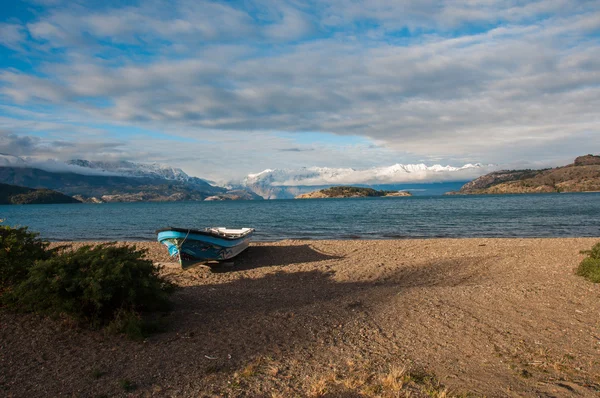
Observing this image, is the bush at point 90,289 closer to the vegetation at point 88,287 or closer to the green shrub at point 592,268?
the vegetation at point 88,287

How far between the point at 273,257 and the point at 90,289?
40.9 ft

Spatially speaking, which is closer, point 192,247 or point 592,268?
point 592,268

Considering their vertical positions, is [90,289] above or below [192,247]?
above

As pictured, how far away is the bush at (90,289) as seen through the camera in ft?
23.2

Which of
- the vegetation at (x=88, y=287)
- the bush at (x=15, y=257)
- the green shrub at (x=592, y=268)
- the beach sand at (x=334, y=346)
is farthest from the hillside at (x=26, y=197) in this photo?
the green shrub at (x=592, y=268)

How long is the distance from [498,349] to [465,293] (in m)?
3.94

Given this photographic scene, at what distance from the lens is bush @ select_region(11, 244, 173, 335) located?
709 centimetres

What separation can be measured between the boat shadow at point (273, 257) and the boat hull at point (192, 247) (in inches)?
31.7

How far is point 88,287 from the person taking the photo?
715 cm

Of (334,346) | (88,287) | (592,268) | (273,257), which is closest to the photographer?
(334,346)

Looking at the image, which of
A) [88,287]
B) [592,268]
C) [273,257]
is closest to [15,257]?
[88,287]

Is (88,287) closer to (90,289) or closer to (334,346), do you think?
(90,289)

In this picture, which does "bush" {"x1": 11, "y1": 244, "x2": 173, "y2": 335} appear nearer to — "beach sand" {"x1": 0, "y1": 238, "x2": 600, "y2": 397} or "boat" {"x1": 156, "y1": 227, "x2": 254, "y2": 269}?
"beach sand" {"x1": 0, "y1": 238, "x2": 600, "y2": 397}

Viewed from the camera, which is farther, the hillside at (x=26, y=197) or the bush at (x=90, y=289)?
the hillside at (x=26, y=197)
